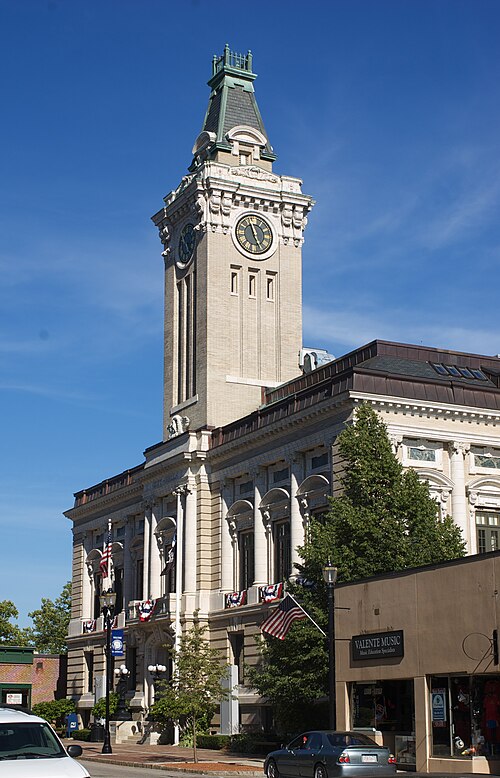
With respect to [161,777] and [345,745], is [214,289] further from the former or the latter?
[345,745]

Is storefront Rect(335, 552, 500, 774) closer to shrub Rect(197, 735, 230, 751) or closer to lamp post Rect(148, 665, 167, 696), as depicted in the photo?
shrub Rect(197, 735, 230, 751)

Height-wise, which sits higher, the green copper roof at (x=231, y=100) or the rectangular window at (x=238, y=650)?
the green copper roof at (x=231, y=100)

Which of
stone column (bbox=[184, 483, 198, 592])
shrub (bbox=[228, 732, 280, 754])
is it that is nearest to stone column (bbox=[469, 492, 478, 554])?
shrub (bbox=[228, 732, 280, 754])

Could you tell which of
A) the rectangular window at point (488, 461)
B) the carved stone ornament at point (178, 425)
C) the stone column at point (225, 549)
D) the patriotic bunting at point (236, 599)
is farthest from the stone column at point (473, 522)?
the carved stone ornament at point (178, 425)

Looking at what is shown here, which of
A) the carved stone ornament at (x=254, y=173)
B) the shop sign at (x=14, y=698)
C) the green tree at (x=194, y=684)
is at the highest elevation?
the carved stone ornament at (x=254, y=173)

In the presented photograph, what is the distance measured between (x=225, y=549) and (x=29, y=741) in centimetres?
4255

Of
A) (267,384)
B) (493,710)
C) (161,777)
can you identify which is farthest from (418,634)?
(267,384)

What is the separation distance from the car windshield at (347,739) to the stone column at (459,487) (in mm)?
21995

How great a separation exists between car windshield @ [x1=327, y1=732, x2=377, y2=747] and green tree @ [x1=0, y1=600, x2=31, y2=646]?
88.0m

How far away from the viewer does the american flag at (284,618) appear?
41.1m

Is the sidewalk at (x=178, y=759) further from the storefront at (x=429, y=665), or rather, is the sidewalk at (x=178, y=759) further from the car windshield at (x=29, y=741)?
the car windshield at (x=29, y=741)

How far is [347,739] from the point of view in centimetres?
2805

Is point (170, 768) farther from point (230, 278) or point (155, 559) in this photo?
point (230, 278)

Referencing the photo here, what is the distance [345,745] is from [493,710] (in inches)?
163
